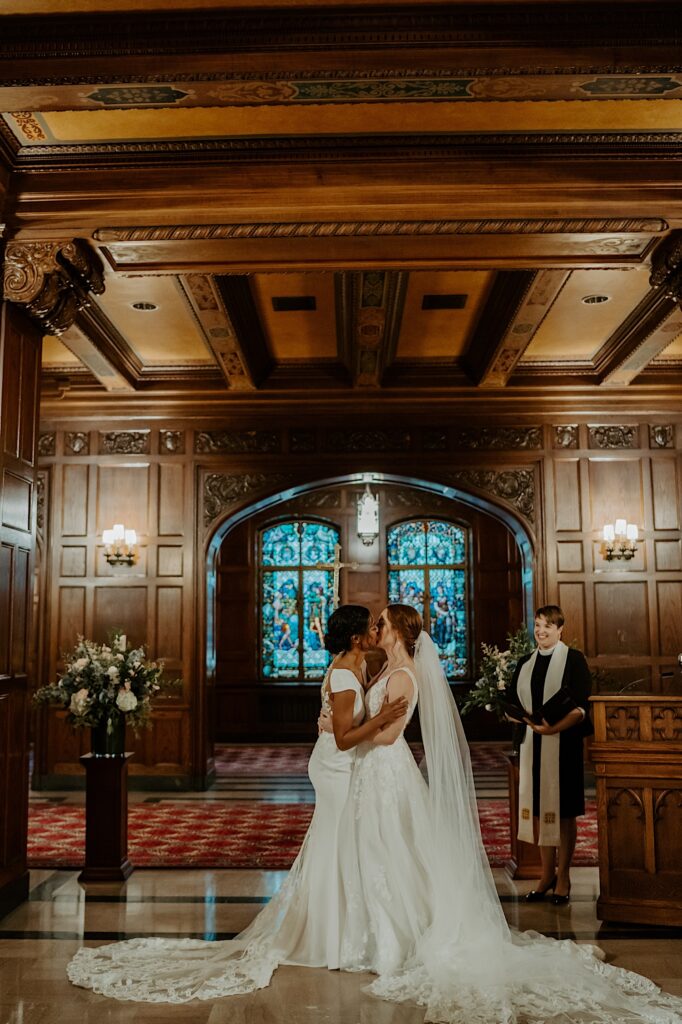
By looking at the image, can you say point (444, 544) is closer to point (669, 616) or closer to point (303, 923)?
point (669, 616)

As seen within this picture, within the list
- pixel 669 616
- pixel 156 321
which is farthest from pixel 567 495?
pixel 156 321

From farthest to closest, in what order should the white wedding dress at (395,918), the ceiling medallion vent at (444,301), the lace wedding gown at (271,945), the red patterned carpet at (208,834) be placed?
the ceiling medallion vent at (444,301) → the red patterned carpet at (208,834) → the lace wedding gown at (271,945) → the white wedding dress at (395,918)

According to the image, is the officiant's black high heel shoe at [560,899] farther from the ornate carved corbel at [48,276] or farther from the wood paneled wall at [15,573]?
the ornate carved corbel at [48,276]

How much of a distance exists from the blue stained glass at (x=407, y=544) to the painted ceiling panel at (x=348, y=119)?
34.2 ft

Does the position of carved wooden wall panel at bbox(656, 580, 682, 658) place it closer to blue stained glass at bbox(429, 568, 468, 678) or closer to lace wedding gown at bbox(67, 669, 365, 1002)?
blue stained glass at bbox(429, 568, 468, 678)

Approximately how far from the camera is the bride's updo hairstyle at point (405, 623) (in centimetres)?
442

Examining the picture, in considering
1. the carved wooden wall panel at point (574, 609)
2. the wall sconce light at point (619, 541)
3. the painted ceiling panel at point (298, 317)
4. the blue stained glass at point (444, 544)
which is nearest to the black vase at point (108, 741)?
the painted ceiling panel at point (298, 317)

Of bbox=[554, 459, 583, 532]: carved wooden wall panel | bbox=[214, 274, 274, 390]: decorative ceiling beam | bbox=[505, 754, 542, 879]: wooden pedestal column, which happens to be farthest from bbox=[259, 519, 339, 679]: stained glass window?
bbox=[505, 754, 542, 879]: wooden pedestal column

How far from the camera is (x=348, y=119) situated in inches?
205

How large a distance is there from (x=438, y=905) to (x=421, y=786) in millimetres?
543

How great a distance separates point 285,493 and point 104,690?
15.0ft

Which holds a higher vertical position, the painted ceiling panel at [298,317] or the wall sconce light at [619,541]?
the painted ceiling panel at [298,317]

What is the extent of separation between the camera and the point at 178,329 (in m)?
8.76

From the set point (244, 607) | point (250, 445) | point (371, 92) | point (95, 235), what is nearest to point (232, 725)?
point (244, 607)
